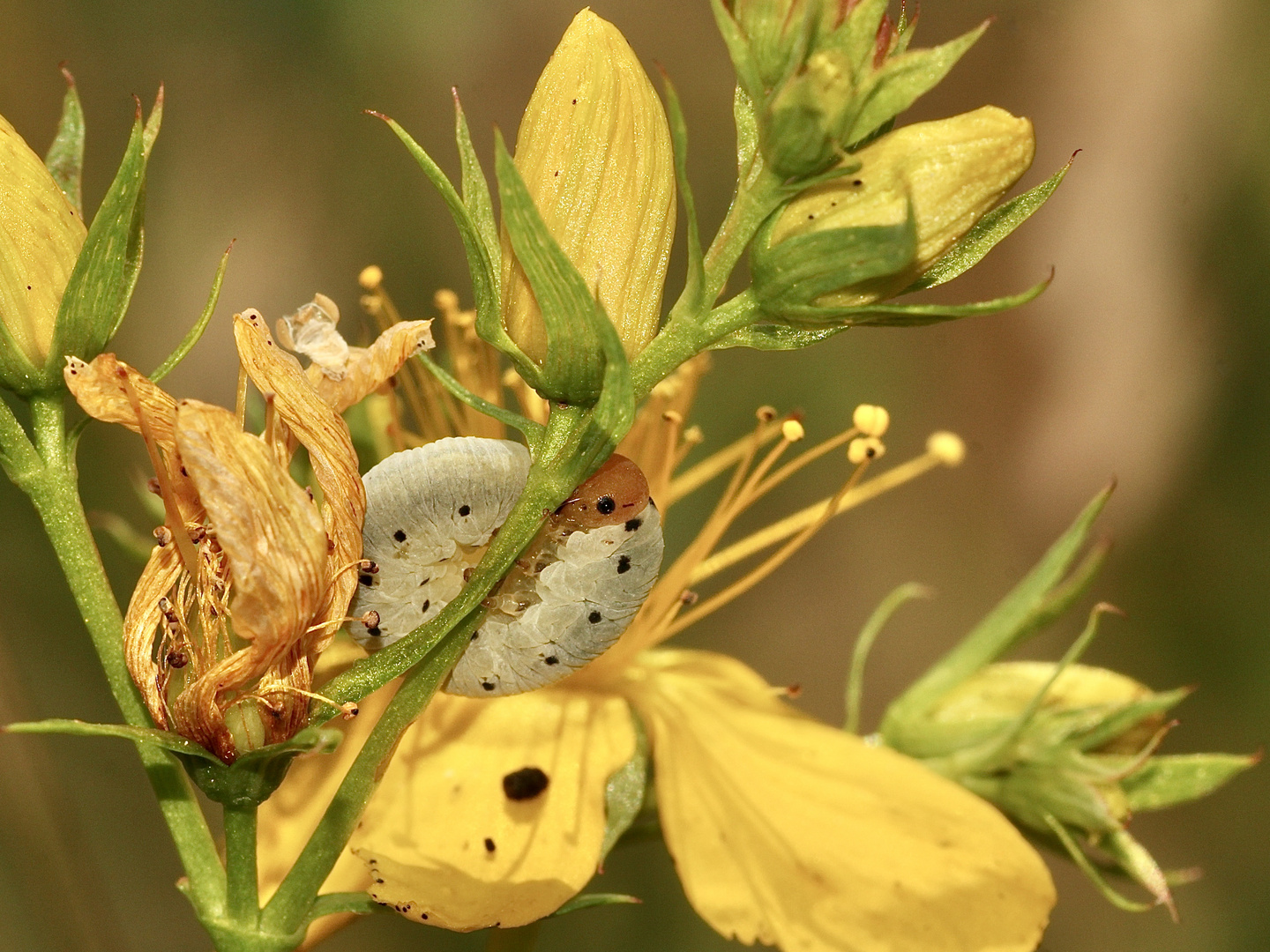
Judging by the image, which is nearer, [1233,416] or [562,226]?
[562,226]

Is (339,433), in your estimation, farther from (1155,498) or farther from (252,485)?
(1155,498)

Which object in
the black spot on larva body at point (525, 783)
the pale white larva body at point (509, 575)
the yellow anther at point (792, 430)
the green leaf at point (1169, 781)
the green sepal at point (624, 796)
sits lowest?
the green leaf at point (1169, 781)

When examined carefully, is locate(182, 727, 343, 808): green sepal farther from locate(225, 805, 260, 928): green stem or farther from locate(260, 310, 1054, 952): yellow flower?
locate(260, 310, 1054, 952): yellow flower

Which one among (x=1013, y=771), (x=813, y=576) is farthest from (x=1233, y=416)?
(x=1013, y=771)

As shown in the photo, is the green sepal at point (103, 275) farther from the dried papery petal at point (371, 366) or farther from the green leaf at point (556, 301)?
the green leaf at point (556, 301)

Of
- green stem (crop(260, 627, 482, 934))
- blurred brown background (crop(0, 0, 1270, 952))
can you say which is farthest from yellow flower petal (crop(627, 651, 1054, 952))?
blurred brown background (crop(0, 0, 1270, 952))

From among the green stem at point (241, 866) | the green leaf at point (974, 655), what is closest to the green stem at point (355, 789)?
the green stem at point (241, 866)

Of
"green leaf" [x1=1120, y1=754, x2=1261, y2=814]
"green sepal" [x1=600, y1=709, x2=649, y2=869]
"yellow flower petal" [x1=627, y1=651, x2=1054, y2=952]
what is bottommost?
"green leaf" [x1=1120, y1=754, x2=1261, y2=814]
